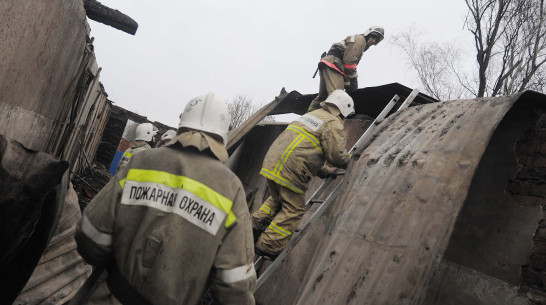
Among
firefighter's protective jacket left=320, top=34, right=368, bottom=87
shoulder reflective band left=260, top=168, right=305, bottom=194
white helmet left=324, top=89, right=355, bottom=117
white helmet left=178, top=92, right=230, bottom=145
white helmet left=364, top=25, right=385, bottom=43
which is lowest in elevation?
shoulder reflective band left=260, top=168, right=305, bottom=194

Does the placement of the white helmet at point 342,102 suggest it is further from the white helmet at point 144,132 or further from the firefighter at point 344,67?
the white helmet at point 144,132

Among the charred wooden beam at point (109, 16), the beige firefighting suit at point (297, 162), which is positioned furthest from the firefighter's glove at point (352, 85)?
the charred wooden beam at point (109, 16)

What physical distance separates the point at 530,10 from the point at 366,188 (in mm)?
11632

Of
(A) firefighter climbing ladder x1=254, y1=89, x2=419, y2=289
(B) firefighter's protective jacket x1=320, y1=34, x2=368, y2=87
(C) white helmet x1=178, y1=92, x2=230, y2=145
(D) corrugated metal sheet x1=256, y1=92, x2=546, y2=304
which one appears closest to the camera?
(C) white helmet x1=178, y1=92, x2=230, y2=145

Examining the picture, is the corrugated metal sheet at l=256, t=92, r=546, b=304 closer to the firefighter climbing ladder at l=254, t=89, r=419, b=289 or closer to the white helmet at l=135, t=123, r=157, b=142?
the firefighter climbing ladder at l=254, t=89, r=419, b=289

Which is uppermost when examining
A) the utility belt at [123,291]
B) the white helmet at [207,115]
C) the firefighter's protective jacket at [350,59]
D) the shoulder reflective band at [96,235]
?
the firefighter's protective jacket at [350,59]

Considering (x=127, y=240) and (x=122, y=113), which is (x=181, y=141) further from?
(x=122, y=113)

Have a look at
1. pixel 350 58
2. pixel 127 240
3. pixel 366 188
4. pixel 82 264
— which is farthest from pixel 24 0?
pixel 350 58

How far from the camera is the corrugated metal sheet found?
7.04 ft

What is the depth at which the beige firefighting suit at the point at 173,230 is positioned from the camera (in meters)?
1.64

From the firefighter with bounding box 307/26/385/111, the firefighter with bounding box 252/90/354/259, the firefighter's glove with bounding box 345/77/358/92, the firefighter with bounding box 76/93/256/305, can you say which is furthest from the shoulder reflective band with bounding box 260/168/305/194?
the firefighter with bounding box 76/93/256/305

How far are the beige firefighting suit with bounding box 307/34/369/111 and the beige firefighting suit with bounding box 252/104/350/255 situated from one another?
1.01m

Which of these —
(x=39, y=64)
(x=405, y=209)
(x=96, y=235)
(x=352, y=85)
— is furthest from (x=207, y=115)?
(x=352, y=85)

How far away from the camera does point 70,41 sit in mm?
3828
